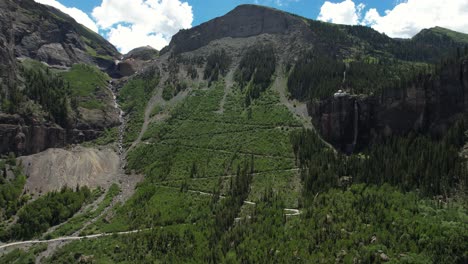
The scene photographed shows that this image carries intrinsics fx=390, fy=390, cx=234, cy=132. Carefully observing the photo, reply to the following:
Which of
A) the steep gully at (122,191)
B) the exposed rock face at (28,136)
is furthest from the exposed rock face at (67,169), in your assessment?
the steep gully at (122,191)

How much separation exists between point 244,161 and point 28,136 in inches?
2575

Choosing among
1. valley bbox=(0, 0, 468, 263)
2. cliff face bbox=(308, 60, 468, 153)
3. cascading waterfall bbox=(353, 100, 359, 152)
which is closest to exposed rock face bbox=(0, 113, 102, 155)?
valley bbox=(0, 0, 468, 263)

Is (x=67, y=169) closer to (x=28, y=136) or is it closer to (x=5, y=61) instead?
(x=28, y=136)

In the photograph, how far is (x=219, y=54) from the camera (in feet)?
619

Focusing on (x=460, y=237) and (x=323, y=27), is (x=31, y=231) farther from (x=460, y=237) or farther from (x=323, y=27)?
(x=323, y=27)

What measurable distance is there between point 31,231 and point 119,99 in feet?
325

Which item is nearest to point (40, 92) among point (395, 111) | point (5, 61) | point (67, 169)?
point (5, 61)

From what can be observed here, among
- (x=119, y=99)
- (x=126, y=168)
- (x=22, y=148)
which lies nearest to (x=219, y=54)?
(x=119, y=99)

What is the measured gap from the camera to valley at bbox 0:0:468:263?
229 ft

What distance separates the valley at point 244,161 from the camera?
69.7 m

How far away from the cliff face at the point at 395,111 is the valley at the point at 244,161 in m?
0.35

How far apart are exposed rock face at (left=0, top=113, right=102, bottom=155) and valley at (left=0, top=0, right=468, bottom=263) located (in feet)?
1.26

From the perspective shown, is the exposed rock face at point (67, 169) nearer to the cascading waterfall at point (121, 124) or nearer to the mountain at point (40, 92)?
the mountain at point (40, 92)

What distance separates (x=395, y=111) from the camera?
10588cm
